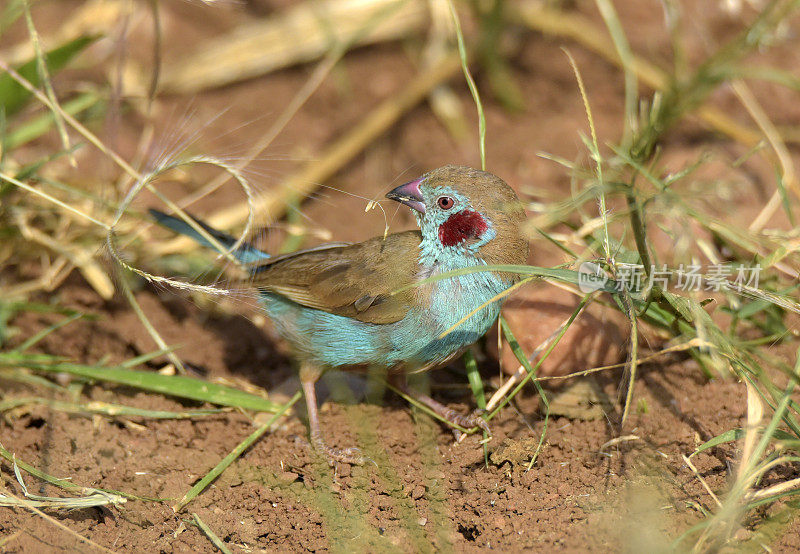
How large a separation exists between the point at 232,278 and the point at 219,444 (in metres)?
0.88

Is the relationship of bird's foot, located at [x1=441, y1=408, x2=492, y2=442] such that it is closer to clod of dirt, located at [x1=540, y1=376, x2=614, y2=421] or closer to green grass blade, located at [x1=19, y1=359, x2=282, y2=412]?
clod of dirt, located at [x1=540, y1=376, x2=614, y2=421]

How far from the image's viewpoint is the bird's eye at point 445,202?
327cm

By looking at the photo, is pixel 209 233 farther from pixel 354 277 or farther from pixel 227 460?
pixel 227 460

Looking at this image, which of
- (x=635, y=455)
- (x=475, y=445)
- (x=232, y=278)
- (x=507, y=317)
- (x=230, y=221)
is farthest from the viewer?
(x=230, y=221)

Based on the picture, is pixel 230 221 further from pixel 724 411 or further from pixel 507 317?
pixel 724 411

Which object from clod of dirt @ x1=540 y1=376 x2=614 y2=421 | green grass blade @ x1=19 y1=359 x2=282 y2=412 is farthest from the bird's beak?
green grass blade @ x1=19 y1=359 x2=282 y2=412

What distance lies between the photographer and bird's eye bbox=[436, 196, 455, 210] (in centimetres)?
327

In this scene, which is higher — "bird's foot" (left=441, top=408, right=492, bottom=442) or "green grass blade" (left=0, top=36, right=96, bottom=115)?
"green grass blade" (left=0, top=36, right=96, bottom=115)

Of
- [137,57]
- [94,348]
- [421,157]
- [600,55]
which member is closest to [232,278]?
[94,348]

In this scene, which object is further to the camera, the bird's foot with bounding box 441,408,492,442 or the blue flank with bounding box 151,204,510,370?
the bird's foot with bounding box 441,408,492,442

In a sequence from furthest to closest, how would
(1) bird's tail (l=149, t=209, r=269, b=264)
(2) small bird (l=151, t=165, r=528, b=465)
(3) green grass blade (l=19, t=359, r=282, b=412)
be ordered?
1. (1) bird's tail (l=149, t=209, r=269, b=264)
2. (3) green grass blade (l=19, t=359, r=282, b=412)
3. (2) small bird (l=151, t=165, r=528, b=465)

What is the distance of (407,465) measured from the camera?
128 inches

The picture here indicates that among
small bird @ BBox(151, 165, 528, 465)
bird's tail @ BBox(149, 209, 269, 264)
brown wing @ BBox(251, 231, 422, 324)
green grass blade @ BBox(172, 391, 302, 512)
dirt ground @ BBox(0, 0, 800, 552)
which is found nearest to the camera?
dirt ground @ BBox(0, 0, 800, 552)

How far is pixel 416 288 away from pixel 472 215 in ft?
1.25
